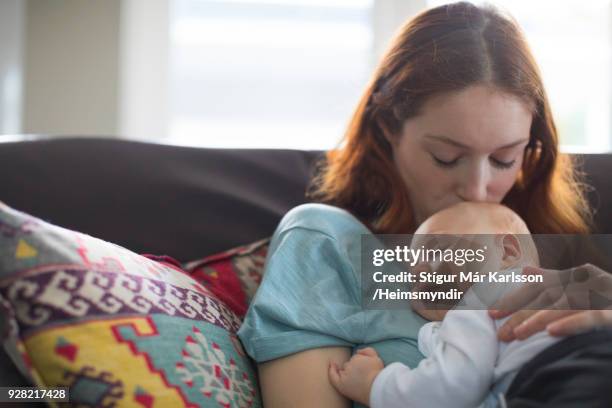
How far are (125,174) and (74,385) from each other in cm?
58

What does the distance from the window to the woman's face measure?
1.63 m

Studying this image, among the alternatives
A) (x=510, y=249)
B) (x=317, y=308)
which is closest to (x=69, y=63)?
(x=317, y=308)

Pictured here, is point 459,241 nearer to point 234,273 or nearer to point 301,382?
point 301,382

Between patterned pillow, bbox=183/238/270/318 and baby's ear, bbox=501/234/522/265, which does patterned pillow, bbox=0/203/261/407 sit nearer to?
patterned pillow, bbox=183/238/270/318

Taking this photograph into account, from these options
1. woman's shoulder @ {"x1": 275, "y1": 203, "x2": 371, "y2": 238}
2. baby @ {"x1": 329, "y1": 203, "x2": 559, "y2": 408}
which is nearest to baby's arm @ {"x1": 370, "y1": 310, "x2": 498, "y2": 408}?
baby @ {"x1": 329, "y1": 203, "x2": 559, "y2": 408}

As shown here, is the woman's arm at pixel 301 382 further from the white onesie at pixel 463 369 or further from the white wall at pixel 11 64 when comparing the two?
the white wall at pixel 11 64

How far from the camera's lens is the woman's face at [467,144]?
100 centimetres

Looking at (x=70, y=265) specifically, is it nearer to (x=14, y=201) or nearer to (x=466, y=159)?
(x=14, y=201)

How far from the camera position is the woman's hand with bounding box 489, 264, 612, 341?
0.69 meters

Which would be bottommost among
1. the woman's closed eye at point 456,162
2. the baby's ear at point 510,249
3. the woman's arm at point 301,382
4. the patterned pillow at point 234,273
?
the woman's arm at point 301,382

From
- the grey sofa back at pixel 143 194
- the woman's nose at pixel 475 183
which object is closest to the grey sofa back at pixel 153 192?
the grey sofa back at pixel 143 194

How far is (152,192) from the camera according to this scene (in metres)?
1.20

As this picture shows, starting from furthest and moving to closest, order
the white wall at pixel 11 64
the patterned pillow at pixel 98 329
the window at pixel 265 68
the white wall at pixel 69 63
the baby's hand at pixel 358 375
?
the window at pixel 265 68 → the white wall at pixel 69 63 → the white wall at pixel 11 64 → the baby's hand at pixel 358 375 → the patterned pillow at pixel 98 329

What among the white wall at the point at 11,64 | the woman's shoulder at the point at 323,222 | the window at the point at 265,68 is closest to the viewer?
the woman's shoulder at the point at 323,222
